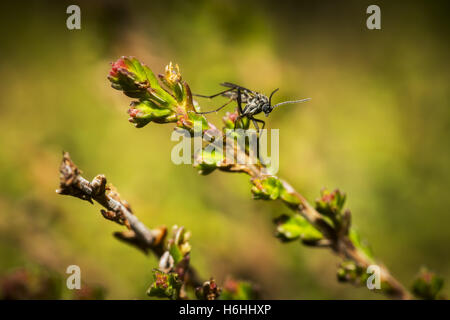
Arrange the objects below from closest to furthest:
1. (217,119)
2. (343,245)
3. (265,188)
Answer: (265,188) < (343,245) < (217,119)

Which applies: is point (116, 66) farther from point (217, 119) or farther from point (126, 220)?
point (217, 119)

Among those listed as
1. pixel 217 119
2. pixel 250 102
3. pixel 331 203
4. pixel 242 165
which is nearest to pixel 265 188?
pixel 242 165

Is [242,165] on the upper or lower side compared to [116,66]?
lower

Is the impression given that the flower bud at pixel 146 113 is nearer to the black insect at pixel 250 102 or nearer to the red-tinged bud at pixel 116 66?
the red-tinged bud at pixel 116 66

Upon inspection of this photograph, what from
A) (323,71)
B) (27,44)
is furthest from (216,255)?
(27,44)

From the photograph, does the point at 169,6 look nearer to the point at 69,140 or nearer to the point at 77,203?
the point at 69,140

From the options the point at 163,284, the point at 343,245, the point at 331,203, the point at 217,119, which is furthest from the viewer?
the point at 217,119

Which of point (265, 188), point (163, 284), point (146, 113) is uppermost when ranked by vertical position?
point (146, 113)

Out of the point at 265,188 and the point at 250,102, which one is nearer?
the point at 265,188

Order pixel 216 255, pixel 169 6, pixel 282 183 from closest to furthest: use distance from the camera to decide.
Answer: pixel 282 183 < pixel 216 255 < pixel 169 6
